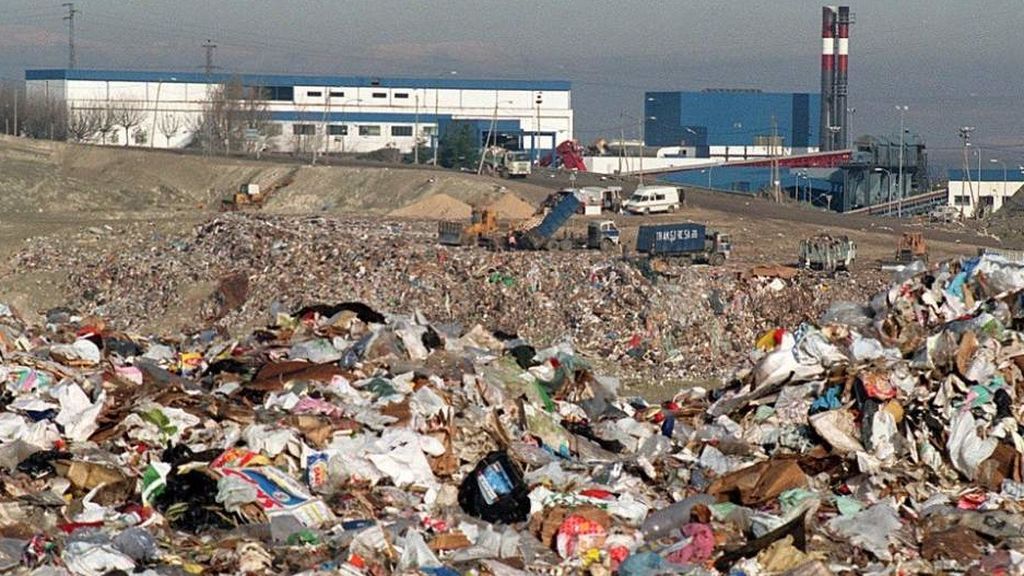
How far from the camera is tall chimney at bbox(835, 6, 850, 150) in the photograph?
86062mm

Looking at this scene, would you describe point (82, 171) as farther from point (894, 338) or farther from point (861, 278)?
point (894, 338)

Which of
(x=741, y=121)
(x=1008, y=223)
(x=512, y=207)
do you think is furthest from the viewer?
(x=741, y=121)

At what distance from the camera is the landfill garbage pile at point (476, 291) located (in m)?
23.7

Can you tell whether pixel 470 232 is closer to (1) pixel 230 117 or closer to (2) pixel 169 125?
(1) pixel 230 117

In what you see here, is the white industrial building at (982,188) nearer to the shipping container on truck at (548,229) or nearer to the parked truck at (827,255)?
A: the shipping container on truck at (548,229)

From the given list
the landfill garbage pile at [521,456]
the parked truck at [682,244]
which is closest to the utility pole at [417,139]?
the parked truck at [682,244]

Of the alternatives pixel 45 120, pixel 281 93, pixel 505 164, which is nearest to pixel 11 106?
pixel 45 120

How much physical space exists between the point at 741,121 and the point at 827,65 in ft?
27.6

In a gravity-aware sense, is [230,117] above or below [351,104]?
below

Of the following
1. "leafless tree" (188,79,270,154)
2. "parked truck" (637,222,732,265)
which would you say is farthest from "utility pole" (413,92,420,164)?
"parked truck" (637,222,732,265)

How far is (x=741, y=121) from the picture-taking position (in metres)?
94.2

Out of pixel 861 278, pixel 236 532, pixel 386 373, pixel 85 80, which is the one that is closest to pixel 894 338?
pixel 386 373

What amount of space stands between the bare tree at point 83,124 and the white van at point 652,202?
132 ft

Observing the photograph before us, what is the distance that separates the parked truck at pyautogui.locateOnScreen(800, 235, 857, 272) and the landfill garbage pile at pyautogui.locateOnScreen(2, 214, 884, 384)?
1496 millimetres
